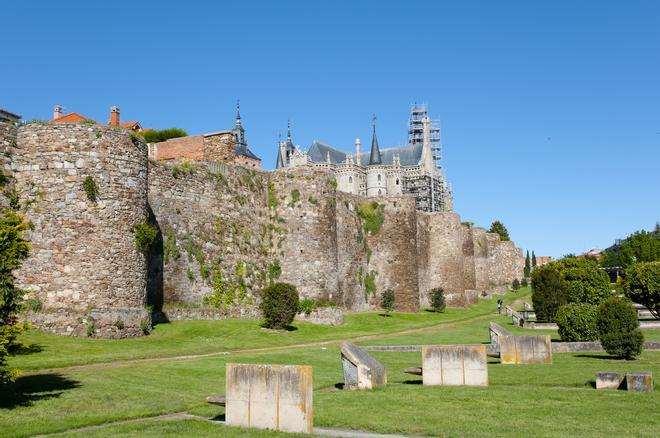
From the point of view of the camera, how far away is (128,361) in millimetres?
20891

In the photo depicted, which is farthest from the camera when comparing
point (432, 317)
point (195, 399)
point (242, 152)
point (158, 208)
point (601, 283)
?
point (242, 152)

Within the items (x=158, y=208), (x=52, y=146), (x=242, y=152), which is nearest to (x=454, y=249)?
(x=158, y=208)

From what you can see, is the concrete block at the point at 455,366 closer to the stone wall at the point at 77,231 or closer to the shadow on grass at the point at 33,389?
the shadow on grass at the point at 33,389

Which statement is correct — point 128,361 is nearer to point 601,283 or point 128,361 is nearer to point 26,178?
point 26,178

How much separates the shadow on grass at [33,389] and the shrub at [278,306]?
15812 millimetres

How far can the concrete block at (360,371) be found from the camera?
639 inches

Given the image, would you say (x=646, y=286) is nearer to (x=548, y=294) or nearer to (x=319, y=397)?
(x=548, y=294)

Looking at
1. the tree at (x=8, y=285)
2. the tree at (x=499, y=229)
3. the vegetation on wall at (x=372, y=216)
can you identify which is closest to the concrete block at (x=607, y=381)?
the tree at (x=8, y=285)

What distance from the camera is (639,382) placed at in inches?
628

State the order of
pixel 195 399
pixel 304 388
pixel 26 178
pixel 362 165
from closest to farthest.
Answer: pixel 304 388, pixel 195 399, pixel 26 178, pixel 362 165

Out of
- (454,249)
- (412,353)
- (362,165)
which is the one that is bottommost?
Result: (412,353)

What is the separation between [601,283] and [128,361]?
35257 millimetres

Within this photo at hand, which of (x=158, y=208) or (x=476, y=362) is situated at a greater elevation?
(x=158, y=208)

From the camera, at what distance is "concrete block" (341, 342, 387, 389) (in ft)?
53.3
